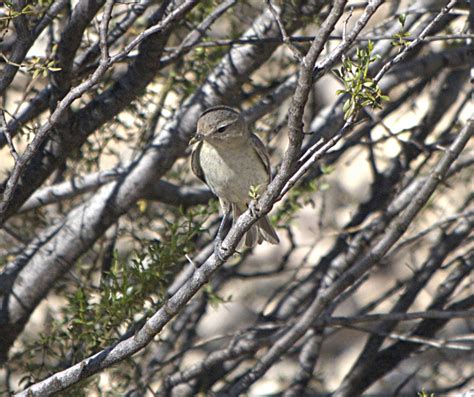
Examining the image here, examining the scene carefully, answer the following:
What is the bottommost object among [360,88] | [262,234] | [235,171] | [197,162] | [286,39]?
[360,88]

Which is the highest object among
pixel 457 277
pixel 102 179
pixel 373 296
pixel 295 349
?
pixel 102 179

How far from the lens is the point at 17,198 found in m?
3.57

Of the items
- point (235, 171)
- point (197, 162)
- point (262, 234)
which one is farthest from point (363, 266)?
point (197, 162)

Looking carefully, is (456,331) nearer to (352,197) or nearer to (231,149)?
(352,197)

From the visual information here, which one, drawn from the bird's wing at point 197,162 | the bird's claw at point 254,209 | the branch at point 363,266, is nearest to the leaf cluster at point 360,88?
the bird's claw at point 254,209

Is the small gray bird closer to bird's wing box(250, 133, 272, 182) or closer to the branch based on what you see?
bird's wing box(250, 133, 272, 182)

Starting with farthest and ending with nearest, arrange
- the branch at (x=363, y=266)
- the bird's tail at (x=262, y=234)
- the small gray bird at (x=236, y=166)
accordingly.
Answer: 1. the bird's tail at (x=262, y=234)
2. the small gray bird at (x=236, y=166)
3. the branch at (x=363, y=266)

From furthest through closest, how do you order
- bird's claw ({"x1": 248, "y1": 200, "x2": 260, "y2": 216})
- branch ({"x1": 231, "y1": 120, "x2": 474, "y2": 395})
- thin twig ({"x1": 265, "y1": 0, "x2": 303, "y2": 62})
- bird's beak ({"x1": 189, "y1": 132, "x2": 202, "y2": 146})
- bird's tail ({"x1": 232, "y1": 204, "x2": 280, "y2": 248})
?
bird's tail ({"x1": 232, "y1": 204, "x2": 280, "y2": 248}) → bird's beak ({"x1": 189, "y1": 132, "x2": 202, "y2": 146}) → branch ({"x1": 231, "y1": 120, "x2": 474, "y2": 395}) → bird's claw ({"x1": 248, "y1": 200, "x2": 260, "y2": 216}) → thin twig ({"x1": 265, "y1": 0, "x2": 303, "y2": 62})

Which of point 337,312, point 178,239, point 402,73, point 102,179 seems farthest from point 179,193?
point 337,312

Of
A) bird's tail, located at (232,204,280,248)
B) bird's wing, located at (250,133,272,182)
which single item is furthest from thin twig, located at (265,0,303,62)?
bird's tail, located at (232,204,280,248)

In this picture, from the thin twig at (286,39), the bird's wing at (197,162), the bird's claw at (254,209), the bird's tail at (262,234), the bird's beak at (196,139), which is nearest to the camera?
the thin twig at (286,39)

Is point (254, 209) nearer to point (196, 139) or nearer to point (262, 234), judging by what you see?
point (196, 139)

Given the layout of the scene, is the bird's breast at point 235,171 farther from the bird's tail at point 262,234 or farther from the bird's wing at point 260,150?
the bird's tail at point 262,234

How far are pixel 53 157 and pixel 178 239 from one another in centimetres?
69
